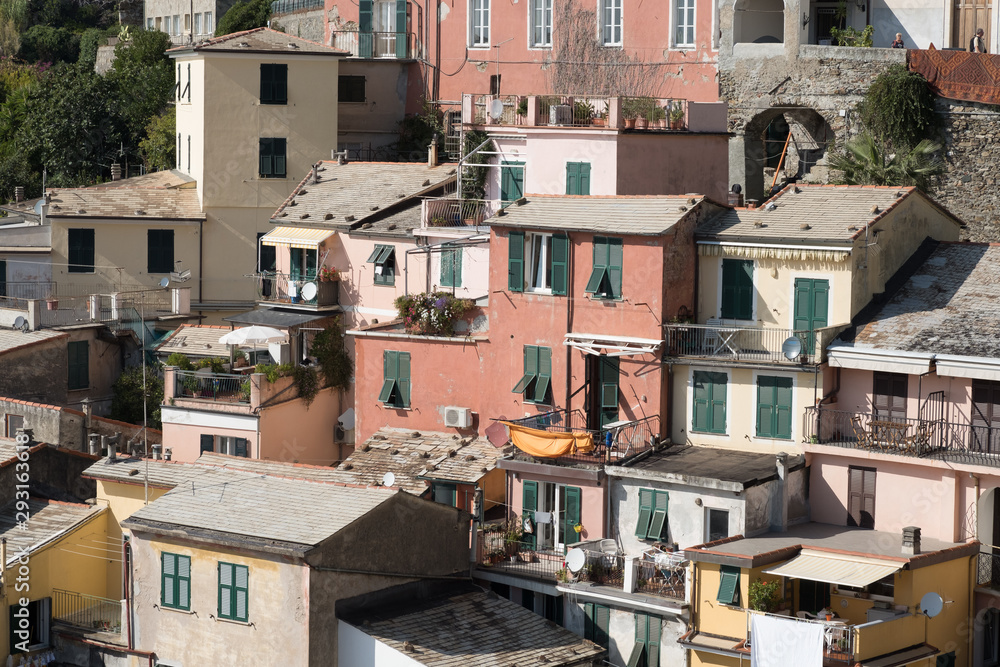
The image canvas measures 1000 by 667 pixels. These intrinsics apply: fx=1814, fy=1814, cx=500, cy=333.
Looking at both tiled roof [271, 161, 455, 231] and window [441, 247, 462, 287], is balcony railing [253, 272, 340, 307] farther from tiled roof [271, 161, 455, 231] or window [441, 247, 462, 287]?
window [441, 247, 462, 287]

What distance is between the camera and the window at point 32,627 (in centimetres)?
4034

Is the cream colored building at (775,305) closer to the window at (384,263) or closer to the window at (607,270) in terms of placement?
the window at (607,270)

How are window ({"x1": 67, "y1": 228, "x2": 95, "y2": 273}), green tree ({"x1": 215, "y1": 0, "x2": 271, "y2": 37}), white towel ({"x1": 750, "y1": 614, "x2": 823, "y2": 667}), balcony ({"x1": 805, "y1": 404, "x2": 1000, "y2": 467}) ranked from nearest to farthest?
white towel ({"x1": 750, "y1": 614, "x2": 823, "y2": 667}), balcony ({"x1": 805, "y1": 404, "x2": 1000, "y2": 467}), window ({"x1": 67, "y1": 228, "x2": 95, "y2": 273}), green tree ({"x1": 215, "y1": 0, "x2": 271, "y2": 37})

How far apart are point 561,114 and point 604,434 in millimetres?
9582

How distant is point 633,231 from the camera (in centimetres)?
4028

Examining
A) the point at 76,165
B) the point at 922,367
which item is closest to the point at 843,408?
the point at 922,367

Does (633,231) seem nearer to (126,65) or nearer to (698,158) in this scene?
(698,158)

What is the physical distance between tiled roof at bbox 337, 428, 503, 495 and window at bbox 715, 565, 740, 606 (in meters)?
7.63

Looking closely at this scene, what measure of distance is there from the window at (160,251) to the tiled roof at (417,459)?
13942 millimetres

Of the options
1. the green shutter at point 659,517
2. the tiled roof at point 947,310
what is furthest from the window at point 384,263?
the tiled roof at point 947,310

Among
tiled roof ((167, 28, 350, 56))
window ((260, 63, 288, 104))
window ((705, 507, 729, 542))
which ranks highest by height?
tiled roof ((167, 28, 350, 56))

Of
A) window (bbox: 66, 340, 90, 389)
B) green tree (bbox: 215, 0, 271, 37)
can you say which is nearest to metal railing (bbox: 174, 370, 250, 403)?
window (bbox: 66, 340, 90, 389)

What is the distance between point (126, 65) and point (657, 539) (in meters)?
38.0

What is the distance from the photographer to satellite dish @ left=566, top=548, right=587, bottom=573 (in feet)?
127
